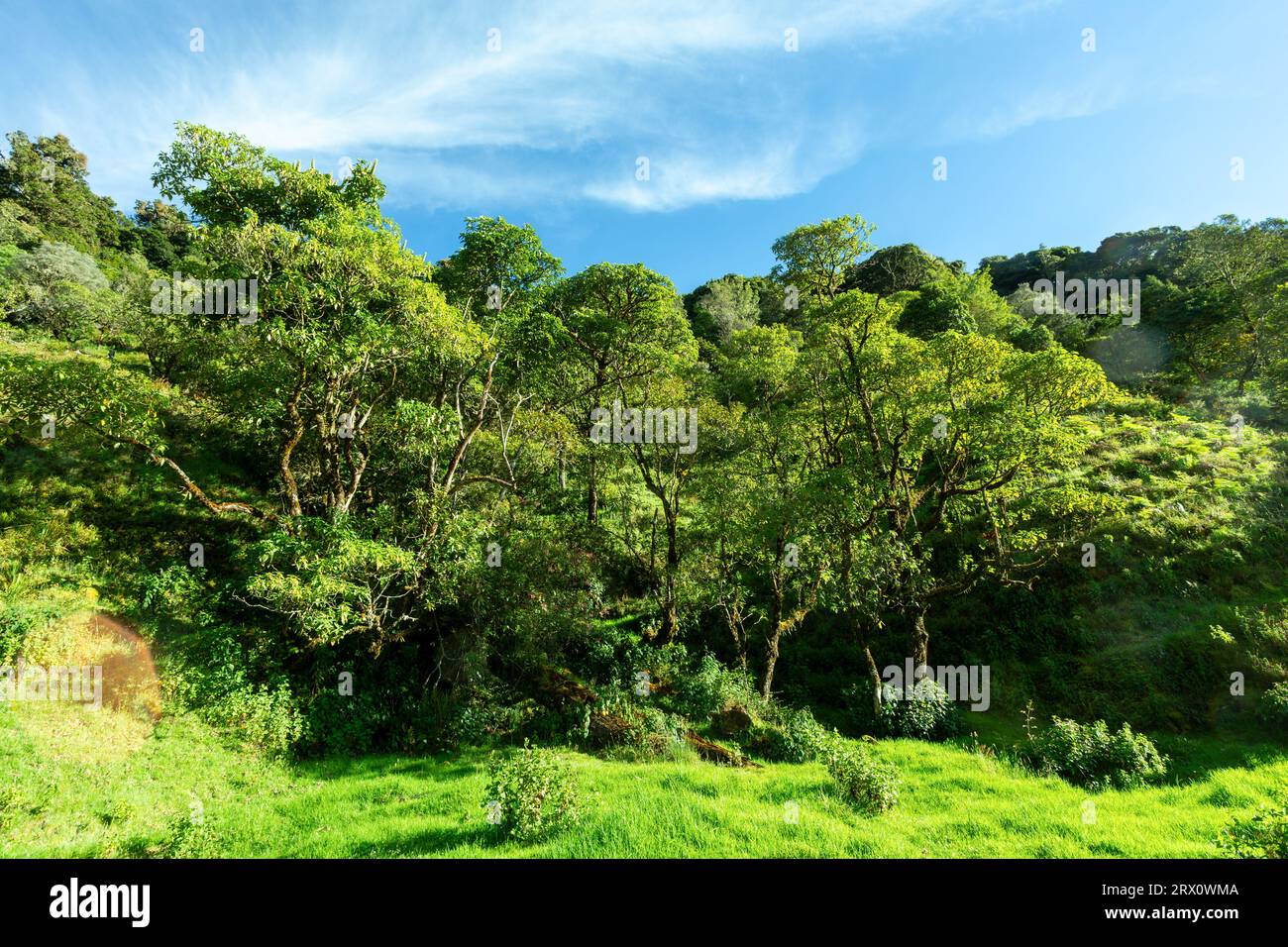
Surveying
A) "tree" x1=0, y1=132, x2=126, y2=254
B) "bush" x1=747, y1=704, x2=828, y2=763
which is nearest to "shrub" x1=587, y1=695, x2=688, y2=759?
"bush" x1=747, y1=704, x2=828, y2=763

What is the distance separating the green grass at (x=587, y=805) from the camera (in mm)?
6422

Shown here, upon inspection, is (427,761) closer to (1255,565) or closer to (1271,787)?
(1271,787)

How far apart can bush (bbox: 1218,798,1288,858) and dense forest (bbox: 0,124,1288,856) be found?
0.05m

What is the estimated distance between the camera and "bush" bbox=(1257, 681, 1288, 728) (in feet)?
34.6

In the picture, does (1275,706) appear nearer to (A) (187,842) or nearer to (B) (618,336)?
(B) (618,336)

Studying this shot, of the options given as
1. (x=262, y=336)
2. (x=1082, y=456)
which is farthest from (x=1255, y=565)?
(x=262, y=336)

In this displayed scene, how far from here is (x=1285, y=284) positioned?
2544cm

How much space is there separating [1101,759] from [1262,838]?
5612mm

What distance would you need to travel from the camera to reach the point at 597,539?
17062 millimetres

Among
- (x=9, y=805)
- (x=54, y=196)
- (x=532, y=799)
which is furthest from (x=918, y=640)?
(x=54, y=196)

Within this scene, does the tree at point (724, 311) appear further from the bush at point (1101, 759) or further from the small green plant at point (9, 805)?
the small green plant at point (9, 805)

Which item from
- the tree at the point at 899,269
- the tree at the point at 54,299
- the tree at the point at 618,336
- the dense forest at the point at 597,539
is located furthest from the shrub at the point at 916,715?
the tree at the point at 899,269
